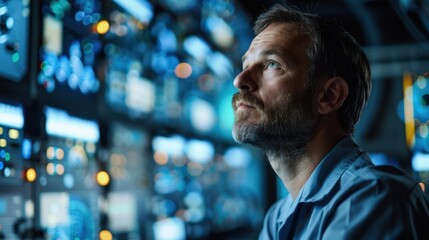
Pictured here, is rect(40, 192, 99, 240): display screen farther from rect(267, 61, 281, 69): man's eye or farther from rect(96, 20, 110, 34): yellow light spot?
rect(267, 61, 281, 69): man's eye

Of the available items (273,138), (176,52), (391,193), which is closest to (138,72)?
(176,52)

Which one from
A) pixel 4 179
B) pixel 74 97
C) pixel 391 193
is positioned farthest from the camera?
pixel 74 97

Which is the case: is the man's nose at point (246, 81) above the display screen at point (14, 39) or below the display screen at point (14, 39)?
below

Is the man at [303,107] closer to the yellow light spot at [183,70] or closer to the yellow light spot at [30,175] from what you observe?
the yellow light spot at [30,175]

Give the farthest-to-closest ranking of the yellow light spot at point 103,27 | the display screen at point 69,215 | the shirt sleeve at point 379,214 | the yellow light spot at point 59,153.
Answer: the yellow light spot at point 103,27
the yellow light spot at point 59,153
the display screen at point 69,215
the shirt sleeve at point 379,214

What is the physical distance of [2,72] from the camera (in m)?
2.08

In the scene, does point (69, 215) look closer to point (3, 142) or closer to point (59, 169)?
point (59, 169)

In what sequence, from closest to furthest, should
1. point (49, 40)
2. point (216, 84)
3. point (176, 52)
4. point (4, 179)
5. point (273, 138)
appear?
point (273, 138) → point (4, 179) → point (49, 40) → point (176, 52) → point (216, 84)

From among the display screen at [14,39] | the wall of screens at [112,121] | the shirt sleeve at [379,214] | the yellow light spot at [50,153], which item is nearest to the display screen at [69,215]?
the wall of screens at [112,121]

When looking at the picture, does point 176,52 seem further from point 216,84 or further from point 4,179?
point 4,179

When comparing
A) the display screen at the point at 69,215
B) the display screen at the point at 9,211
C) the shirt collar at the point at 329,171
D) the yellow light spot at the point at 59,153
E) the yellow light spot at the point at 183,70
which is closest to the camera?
→ the shirt collar at the point at 329,171

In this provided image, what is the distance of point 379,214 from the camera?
4.21 ft

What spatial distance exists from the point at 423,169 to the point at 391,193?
561 cm

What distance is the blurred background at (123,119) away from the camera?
7.18ft
